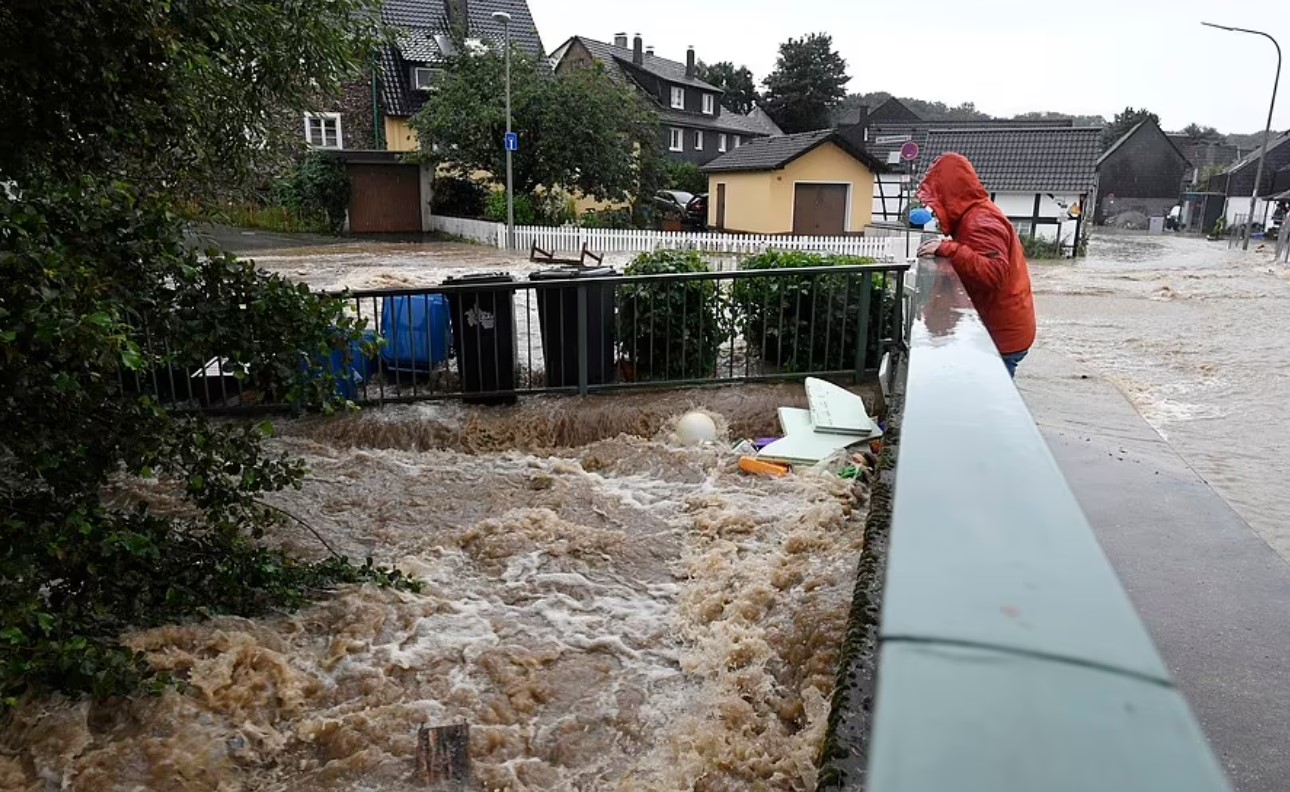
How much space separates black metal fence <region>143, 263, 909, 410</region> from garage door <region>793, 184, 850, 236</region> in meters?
25.0

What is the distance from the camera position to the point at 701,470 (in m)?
6.45

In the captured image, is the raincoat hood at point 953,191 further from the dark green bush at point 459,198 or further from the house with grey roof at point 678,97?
the house with grey roof at point 678,97

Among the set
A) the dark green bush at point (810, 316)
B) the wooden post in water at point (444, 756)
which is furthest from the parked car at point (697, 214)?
the wooden post in water at point (444, 756)

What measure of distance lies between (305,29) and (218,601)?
3775 mm

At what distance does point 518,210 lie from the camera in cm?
Answer: 2894

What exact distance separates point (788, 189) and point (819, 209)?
1.41m

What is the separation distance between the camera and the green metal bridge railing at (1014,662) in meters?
0.76

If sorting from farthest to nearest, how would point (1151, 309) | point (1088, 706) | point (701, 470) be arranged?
point (1151, 309) < point (701, 470) < point (1088, 706)

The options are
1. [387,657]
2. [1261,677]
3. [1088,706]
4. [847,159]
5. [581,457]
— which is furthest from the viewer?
[847,159]

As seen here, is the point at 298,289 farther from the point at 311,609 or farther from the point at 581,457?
the point at 581,457

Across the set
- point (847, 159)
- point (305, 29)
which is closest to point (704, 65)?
point (847, 159)

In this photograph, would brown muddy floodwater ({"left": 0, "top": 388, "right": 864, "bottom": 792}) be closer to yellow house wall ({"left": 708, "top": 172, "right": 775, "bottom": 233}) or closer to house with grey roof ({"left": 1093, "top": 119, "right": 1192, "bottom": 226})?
yellow house wall ({"left": 708, "top": 172, "right": 775, "bottom": 233})

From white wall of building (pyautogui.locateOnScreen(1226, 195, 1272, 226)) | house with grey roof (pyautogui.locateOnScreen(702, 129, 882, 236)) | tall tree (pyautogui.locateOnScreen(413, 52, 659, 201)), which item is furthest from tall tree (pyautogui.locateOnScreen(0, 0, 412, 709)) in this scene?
white wall of building (pyautogui.locateOnScreen(1226, 195, 1272, 226))

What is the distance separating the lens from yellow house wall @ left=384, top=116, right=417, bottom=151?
33.7 m
